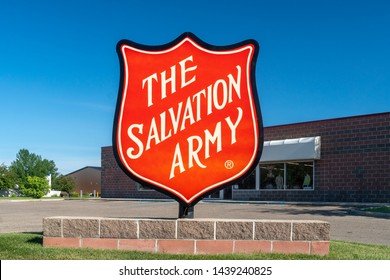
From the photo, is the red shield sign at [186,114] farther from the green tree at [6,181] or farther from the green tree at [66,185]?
the green tree at [66,185]

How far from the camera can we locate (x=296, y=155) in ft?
90.7

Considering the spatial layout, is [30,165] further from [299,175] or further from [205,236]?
[205,236]

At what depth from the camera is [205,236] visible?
23.8 ft

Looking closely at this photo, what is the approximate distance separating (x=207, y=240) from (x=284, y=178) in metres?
22.3

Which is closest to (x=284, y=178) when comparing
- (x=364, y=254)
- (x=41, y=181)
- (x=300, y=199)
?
(x=300, y=199)

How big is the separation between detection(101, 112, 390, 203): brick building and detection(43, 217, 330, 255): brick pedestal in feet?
60.2

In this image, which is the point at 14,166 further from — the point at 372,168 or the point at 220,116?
the point at 220,116

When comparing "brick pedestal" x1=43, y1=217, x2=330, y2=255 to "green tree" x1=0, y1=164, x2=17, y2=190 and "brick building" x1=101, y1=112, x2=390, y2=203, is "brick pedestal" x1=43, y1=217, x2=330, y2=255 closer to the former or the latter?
"brick building" x1=101, y1=112, x2=390, y2=203

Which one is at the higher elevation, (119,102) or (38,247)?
(119,102)

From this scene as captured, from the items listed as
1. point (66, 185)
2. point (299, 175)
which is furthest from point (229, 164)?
point (66, 185)

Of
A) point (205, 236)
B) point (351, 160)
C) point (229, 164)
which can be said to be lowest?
point (205, 236)

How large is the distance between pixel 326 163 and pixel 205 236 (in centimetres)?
2056

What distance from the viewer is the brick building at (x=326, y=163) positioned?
24266 mm

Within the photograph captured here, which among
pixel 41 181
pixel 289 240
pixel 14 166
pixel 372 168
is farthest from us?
pixel 14 166
